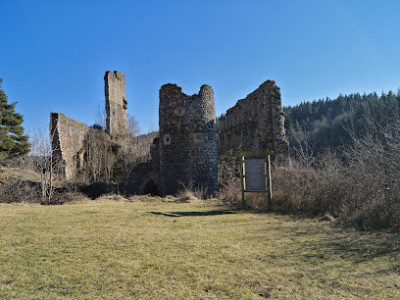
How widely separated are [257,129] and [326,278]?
1353 cm

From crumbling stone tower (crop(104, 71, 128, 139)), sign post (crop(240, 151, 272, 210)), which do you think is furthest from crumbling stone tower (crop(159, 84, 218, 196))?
crumbling stone tower (crop(104, 71, 128, 139))

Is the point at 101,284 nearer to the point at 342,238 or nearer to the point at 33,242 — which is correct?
the point at 33,242

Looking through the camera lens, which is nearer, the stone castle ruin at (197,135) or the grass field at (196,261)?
the grass field at (196,261)

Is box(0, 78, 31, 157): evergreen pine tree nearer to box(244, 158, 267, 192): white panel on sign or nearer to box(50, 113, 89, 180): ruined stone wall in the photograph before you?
box(50, 113, 89, 180): ruined stone wall

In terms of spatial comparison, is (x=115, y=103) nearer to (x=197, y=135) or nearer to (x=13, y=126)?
(x=13, y=126)

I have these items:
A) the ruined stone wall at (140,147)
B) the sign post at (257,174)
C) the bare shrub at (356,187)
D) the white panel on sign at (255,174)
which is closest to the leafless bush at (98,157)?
the ruined stone wall at (140,147)

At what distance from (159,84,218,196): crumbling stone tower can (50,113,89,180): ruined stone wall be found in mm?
7580

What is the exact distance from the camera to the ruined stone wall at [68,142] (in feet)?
60.6

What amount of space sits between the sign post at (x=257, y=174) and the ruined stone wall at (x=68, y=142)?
12786 mm

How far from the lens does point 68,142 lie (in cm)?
1989

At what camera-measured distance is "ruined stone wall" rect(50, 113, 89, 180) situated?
18.5 m

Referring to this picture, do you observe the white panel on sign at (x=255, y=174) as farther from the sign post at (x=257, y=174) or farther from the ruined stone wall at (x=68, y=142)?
the ruined stone wall at (x=68, y=142)

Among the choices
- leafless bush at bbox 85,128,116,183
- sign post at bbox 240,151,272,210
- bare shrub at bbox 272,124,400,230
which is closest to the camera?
bare shrub at bbox 272,124,400,230

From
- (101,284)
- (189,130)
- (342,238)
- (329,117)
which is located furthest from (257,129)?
(329,117)
